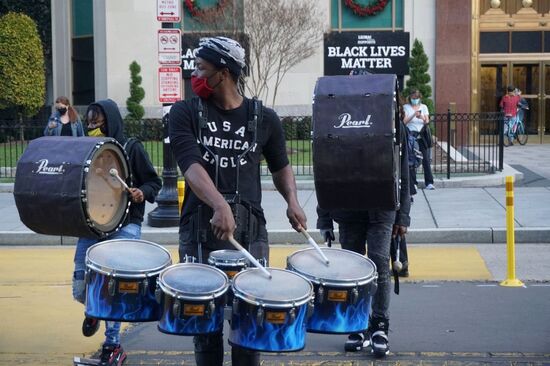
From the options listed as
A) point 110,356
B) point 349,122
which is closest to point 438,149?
point 110,356

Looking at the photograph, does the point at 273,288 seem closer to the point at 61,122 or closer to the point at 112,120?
the point at 112,120

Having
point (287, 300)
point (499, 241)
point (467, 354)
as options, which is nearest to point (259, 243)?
point (287, 300)

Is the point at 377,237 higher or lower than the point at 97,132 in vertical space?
lower

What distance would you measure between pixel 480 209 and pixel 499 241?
6.93 feet

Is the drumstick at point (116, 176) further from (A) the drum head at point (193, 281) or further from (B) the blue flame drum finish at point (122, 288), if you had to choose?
(A) the drum head at point (193, 281)

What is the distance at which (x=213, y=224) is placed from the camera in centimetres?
482

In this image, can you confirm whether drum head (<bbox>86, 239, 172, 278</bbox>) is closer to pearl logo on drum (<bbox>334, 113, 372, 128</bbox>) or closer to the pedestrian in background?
pearl logo on drum (<bbox>334, 113, 372, 128</bbox>)

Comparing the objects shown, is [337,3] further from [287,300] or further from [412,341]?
[287,300]

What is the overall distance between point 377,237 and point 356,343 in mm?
859

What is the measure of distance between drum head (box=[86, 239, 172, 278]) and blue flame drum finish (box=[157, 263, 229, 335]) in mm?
191

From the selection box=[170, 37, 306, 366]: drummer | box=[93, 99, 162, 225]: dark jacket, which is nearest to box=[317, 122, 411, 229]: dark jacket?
box=[93, 99, 162, 225]: dark jacket

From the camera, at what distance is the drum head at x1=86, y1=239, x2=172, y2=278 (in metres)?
4.86

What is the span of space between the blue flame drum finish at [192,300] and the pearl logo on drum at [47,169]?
3.92ft

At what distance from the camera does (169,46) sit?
13.8 meters
